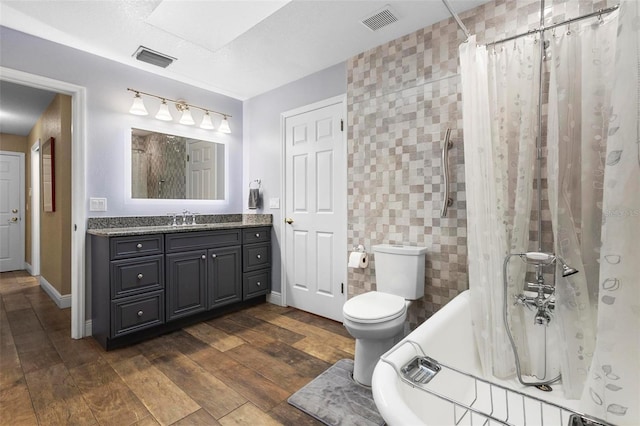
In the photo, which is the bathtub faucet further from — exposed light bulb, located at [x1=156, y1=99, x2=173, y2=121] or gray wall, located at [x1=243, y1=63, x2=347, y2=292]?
exposed light bulb, located at [x1=156, y1=99, x2=173, y2=121]

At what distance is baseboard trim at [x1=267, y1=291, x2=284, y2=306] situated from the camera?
129 inches

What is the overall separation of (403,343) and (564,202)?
1.02 metres

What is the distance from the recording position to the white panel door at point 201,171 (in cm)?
325

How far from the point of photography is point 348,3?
1975mm

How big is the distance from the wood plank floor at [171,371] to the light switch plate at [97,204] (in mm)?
1042

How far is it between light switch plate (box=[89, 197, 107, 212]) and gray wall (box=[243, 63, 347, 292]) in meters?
1.39

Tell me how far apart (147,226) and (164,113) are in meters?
1.09

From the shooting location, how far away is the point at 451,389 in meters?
1.32

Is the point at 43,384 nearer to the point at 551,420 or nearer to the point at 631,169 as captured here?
the point at 551,420

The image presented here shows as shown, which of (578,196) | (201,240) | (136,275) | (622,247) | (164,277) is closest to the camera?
(622,247)

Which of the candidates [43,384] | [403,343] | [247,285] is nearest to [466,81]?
[403,343]

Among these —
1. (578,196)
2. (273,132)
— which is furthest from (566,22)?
(273,132)

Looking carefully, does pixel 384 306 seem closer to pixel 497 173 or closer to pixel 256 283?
pixel 497 173

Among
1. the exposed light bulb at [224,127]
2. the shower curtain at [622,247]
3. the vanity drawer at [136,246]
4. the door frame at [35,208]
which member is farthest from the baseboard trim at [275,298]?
the door frame at [35,208]
